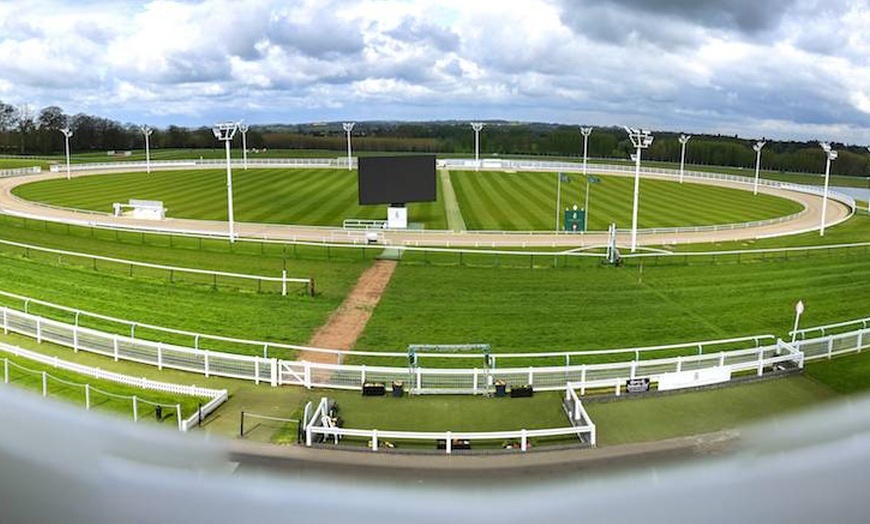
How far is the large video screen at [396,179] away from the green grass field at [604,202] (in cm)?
341

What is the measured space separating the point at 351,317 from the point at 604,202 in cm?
3502

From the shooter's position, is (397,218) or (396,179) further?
(396,179)


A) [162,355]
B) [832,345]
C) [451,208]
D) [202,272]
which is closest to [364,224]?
[451,208]

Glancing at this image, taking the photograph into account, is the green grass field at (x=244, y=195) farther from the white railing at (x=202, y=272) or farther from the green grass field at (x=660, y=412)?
the green grass field at (x=660, y=412)

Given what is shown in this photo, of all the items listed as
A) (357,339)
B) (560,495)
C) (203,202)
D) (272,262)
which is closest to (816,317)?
(357,339)

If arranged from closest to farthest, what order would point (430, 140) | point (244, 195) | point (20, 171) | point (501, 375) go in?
point (501, 375) → point (244, 195) → point (20, 171) → point (430, 140)

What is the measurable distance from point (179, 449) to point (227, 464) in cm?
11

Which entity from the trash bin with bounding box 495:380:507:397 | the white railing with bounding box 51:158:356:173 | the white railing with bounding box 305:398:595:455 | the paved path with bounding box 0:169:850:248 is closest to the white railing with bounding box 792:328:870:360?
the trash bin with bounding box 495:380:507:397

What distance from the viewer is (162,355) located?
1391 centimetres

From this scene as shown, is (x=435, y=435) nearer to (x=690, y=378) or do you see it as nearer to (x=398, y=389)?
(x=398, y=389)

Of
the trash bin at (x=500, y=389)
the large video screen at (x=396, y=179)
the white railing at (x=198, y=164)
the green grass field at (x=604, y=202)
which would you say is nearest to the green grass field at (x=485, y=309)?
the trash bin at (x=500, y=389)

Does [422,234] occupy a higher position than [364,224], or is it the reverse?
[364,224]

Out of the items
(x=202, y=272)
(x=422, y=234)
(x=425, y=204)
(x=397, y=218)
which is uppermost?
(x=425, y=204)

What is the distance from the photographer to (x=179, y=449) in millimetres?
1542
